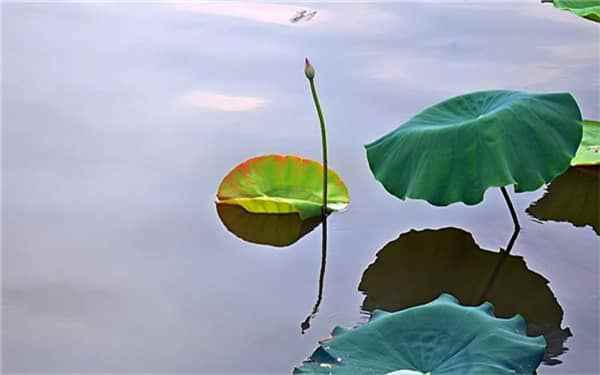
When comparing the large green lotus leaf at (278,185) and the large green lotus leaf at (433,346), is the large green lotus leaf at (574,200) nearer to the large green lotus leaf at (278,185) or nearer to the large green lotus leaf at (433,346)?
the large green lotus leaf at (278,185)

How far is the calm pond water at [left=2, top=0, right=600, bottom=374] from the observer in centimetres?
149

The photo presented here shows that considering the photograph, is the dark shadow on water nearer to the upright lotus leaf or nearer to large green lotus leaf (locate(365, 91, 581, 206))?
large green lotus leaf (locate(365, 91, 581, 206))

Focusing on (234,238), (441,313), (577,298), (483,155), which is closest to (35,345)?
(234,238)

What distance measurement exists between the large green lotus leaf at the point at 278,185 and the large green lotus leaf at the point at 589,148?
53 cm

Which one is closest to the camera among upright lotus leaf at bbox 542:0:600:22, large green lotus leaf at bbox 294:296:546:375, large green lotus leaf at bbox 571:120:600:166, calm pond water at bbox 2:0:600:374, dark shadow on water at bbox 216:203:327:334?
large green lotus leaf at bbox 294:296:546:375

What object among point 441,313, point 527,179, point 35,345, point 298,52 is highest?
point 298,52

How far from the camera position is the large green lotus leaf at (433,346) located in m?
1.17

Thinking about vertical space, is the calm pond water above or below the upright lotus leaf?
below

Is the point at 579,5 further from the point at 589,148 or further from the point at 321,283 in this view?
the point at 321,283

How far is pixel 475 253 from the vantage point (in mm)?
1714

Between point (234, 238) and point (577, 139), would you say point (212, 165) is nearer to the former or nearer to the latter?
point (234, 238)

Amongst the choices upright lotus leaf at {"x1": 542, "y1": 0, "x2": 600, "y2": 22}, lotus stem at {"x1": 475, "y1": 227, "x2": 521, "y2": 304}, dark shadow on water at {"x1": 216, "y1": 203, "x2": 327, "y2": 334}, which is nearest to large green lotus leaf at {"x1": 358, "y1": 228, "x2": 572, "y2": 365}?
lotus stem at {"x1": 475, "y1": 227, "x2": 521, "y2": 304}

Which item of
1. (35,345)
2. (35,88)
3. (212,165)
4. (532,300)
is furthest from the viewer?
(35,88)

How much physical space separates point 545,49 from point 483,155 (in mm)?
1129
